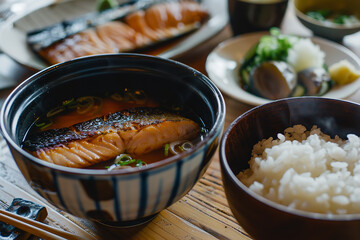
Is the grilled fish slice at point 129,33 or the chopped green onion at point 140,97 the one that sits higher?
the chopped green onion at point 140,97

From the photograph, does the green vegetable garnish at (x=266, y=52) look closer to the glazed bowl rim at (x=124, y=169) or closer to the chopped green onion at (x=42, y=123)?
the glazed bowl rim at (x=124, y=169)

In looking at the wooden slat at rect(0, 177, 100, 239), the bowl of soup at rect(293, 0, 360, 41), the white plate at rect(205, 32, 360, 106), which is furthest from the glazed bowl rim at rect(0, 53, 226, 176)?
the bowl of soup at rect(293, 0, 360, 41)

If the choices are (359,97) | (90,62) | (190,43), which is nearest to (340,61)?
(359,97)

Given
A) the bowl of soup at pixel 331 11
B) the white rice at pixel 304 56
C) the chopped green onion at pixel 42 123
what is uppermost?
the chopped green onion at pixel 42 123

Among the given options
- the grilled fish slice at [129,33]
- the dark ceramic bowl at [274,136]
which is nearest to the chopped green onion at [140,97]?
the dark ceramic bowl at [274,136]

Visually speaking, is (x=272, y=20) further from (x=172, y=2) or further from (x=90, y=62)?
(x=90, y=62)

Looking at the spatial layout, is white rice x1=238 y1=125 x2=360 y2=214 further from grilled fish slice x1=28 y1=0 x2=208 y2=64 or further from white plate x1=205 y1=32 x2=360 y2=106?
grilled fish slice x1=28 y1=0 x2=208 y2=64

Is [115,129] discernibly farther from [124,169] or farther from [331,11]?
[331,11]

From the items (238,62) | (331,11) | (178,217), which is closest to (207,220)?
(178,217)

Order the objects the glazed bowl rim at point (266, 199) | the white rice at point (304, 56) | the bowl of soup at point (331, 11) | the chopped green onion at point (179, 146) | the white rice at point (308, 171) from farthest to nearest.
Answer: the bowl of soup at point (331, 11) → the white rice at point (304, 56) → the chopped green onion at point (179, 146) → the white rice at point (308, 171) → the glazed bowl rim at point (266, 199)
